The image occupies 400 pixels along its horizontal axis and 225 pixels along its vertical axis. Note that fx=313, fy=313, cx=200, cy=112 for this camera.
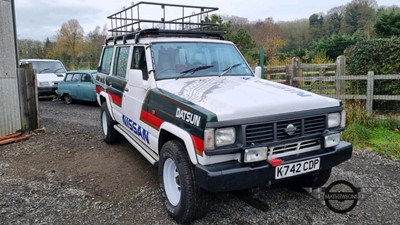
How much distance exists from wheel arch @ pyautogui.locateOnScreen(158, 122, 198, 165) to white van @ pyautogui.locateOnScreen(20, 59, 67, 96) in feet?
39.6

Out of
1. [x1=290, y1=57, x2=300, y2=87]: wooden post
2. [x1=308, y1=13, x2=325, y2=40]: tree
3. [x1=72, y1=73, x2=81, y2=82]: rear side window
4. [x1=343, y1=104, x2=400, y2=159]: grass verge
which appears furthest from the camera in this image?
[x1=308, y1=13, x2=325, y2=40]: tree

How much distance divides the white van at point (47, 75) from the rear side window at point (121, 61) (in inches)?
386

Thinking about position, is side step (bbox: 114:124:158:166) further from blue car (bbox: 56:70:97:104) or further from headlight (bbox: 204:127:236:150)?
blue car (bbox: 56:70:97:104)

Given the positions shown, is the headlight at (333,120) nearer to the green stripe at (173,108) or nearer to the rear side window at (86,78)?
the green stripe at (173,108)

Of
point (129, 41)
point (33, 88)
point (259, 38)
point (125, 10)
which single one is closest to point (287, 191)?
point (129, 41)

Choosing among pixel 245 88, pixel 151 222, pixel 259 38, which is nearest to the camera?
pixel 151 222

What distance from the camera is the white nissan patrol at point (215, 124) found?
2764mm

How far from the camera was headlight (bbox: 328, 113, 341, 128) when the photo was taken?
3.24 metres

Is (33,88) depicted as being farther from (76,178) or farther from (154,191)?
(154,191)

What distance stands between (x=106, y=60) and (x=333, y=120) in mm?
4586

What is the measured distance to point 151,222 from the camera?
332 centimetres

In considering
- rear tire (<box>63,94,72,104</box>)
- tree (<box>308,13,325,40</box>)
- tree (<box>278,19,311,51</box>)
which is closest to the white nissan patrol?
rear tire (<box>63,94,72,104</box>)

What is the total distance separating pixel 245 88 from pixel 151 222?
178 centimetres

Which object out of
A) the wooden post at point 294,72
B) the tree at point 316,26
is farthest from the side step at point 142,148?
the tree at point 316,26
